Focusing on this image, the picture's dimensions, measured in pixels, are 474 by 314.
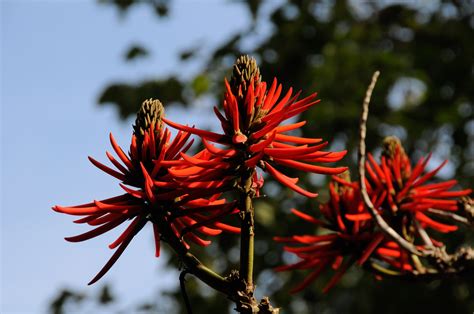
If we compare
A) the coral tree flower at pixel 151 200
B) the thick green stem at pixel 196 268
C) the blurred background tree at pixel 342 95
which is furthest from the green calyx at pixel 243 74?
the blurred background tree at pixel 342 95

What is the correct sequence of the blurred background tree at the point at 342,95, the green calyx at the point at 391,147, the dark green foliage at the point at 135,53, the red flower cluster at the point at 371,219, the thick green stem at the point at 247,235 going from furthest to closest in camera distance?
the dark green foliage at the point at 135,53 < the blurred background tree at the point at 342,95 < the green calyx at the point at 391,147 < the red flower cluster at the point at 371,219 < the thick green stem at the point at 247,235

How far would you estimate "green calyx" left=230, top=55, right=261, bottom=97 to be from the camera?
1129 millimetres

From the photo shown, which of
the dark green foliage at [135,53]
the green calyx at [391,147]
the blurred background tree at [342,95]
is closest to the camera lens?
the green calyx at [391,147]

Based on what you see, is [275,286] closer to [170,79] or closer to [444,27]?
[170,79]

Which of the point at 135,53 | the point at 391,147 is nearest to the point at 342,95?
the point at 135,53

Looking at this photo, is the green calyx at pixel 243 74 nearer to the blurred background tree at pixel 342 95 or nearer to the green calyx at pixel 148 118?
the green calyx at pixel 148 118

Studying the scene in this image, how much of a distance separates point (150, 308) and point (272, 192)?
1269 mm

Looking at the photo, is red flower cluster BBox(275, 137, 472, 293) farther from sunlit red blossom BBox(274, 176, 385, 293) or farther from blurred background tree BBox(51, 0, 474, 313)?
blurred background tree BBox(51, 0, 474, 313)

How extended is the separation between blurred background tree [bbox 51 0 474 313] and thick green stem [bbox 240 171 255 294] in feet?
10.7

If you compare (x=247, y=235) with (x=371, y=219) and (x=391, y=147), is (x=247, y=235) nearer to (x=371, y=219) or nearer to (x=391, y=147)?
(x=371, y=219)

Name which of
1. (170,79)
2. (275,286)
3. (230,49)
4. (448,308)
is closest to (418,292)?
(448,308)

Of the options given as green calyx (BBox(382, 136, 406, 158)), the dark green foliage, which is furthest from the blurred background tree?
green calyx (BBox(382, 136, 406, 158))

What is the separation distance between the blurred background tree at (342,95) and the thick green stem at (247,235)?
326 centimetres

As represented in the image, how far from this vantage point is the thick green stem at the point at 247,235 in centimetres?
98
